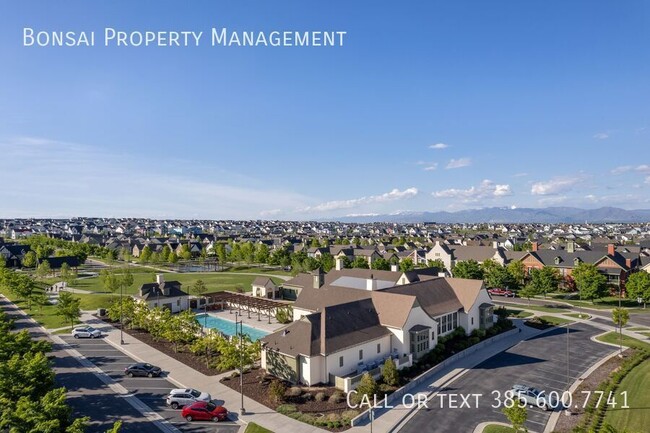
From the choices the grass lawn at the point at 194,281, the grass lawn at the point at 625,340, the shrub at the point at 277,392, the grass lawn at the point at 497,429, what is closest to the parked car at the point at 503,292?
the grass lawn at the point at 625,340

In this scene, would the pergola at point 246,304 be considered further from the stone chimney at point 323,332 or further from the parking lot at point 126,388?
the stone chimney at point 323,332

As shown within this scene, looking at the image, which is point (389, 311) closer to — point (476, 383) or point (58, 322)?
point (476, 383)

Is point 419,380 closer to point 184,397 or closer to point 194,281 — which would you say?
point 184,397

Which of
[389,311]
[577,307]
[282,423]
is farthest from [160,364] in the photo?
[577,307]

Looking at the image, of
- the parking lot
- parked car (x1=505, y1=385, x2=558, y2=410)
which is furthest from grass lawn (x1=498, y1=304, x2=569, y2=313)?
the parking lot

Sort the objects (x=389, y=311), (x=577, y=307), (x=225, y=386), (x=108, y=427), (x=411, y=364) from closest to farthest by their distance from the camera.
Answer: (x=108, y=427) < (x=225, y=386) < (x=411, y=364) < (x=389, y=311) < (x=577, y=307)

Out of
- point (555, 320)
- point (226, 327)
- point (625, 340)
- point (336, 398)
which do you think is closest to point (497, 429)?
point (336, 398)
